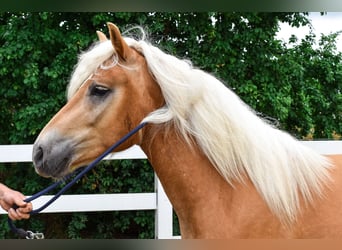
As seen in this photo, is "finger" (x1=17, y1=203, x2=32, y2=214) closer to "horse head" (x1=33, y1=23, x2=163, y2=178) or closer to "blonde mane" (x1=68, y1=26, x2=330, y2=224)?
"horse head" (x1=33, y1=23, x2=163, y2=178)

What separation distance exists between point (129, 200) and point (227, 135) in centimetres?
260

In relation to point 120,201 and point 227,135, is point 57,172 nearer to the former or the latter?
point 227,135

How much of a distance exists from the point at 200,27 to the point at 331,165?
11.9 feet

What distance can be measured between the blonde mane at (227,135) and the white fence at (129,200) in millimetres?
2166

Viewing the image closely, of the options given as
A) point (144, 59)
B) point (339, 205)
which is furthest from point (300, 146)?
point (144, 59)

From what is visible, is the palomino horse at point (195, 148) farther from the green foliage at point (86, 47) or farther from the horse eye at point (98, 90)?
the green foliage at point (86, 47)

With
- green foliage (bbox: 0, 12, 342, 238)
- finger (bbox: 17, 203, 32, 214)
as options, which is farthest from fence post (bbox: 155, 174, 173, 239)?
finger (bbox: 17, 203, 32, 214)

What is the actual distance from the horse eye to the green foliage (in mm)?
3163

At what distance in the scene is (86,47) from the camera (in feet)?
17.0

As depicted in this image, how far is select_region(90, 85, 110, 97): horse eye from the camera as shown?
1908mm

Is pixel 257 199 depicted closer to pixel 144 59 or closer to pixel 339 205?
pixel 339 205

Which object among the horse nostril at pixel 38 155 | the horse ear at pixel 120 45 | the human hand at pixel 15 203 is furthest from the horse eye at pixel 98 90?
the human hand at pixel 15 203

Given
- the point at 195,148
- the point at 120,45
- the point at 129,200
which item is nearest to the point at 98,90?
the point at 120,45

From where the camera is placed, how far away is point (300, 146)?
204 cm
